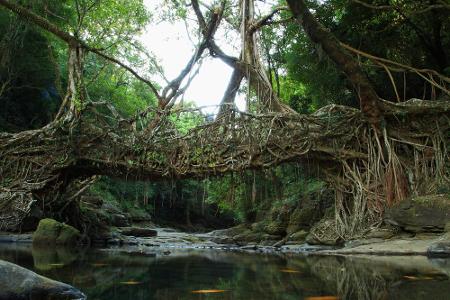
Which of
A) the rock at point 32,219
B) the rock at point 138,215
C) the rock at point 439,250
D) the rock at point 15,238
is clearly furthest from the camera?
the rock at point 138,215

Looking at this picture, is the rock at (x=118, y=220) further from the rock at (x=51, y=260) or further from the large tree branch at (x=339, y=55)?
the large tree branch at (x=339, y=55)

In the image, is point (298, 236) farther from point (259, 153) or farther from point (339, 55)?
point (339, 55)

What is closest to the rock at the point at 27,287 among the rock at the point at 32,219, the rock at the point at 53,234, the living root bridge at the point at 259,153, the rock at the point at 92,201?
the rock at the point at 53,234

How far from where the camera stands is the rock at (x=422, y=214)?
21.6 ft

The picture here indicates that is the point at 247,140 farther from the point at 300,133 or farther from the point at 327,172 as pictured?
the point at 327,172

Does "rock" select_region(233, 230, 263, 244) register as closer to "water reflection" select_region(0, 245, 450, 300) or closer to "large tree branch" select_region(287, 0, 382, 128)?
"large tree branch" select_region(287, 0, 382, 128)

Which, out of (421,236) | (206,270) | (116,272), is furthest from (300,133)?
(116,272)

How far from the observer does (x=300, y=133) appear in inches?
344

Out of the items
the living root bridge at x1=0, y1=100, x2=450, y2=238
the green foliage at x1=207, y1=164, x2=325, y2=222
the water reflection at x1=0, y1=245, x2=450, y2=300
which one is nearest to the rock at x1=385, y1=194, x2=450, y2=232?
the living root bridge at x1=0, y1=100, x2=450, y2=238

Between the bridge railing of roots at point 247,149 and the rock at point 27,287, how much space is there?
19.7 ft

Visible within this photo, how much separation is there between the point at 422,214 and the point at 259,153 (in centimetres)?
311

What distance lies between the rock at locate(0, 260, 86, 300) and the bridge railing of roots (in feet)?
19.7

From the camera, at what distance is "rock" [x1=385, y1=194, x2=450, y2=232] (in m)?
6.57

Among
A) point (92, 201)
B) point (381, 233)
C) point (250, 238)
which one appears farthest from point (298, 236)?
point (92, 201)
